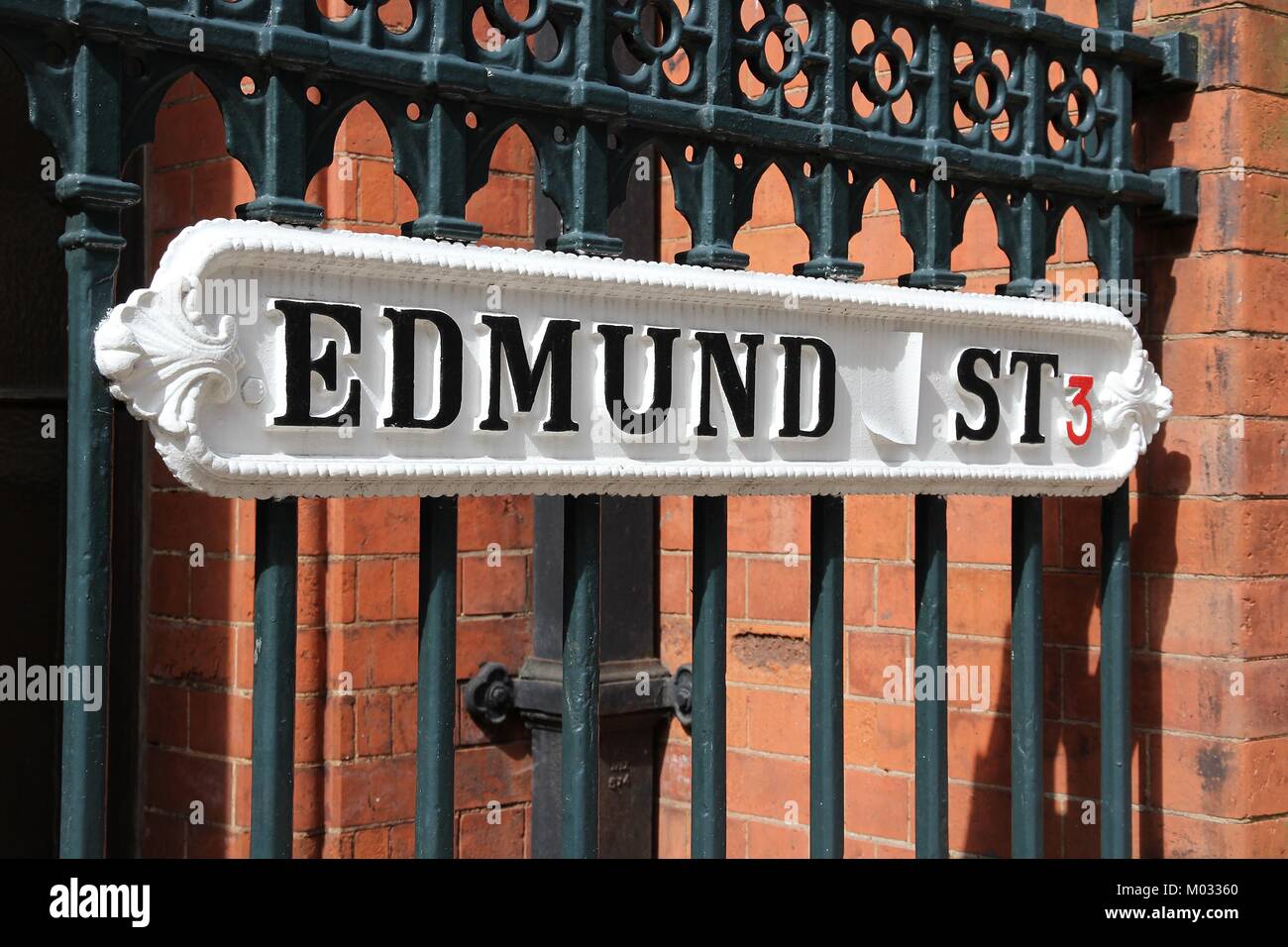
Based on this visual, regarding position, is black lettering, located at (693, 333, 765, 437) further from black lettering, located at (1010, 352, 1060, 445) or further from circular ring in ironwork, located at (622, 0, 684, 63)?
Answer: black lettering, located at (1010, 352, 1060, 445)

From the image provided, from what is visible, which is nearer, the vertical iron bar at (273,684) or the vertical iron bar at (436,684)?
the vertical iron bar at (273,684)

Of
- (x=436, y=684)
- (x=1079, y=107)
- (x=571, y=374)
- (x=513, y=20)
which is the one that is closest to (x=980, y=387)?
(x=1079, y=107)

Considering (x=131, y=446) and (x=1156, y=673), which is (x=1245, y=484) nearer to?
(x=1156, y=673)

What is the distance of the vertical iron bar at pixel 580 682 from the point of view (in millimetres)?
2340

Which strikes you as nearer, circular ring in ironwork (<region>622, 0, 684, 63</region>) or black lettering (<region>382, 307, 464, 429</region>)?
black lettering (<region>382, 307, 464, 429</region>)

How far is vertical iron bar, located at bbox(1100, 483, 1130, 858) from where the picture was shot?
10.3 ft

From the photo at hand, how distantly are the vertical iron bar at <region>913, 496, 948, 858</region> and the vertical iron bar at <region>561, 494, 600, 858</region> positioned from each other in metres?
0.75

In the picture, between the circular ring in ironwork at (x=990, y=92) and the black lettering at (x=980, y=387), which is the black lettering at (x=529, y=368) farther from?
the circular ring in ironwork at (x=990, y=92)

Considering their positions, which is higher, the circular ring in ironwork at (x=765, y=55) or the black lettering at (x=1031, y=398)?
the circular ring in ironwork at (x=765, y=55)

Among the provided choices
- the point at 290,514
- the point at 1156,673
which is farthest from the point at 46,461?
the point at 1156,673

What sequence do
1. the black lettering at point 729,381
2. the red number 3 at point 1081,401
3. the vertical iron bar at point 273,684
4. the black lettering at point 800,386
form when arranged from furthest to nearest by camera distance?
the red number 3 at point 1081,401, the black lettering at point 800,386, the black lettering at point 729,381, the vertical iron bar at point 273,684

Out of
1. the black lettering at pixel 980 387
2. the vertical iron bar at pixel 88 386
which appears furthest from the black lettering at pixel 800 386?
the vertical iron bar at pixel 88 386

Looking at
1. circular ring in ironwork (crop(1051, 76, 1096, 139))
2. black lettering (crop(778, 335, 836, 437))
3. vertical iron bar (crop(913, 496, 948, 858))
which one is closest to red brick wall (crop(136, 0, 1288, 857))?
circular ring in ironwork (crop(1051, 76, 1096, 139))

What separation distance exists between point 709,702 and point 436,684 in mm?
501
